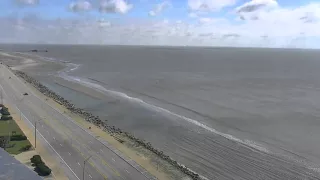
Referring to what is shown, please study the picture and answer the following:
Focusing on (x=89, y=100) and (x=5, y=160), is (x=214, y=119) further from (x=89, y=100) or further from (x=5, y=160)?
(x=5, y=160)

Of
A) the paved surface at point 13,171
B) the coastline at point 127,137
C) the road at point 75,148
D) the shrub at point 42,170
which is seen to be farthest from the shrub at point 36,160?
the coastline at point 127,137

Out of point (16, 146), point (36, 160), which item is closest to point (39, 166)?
point (36, 160)

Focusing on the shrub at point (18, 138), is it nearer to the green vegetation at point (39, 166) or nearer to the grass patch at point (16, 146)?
the grass patch at point (16, 146)

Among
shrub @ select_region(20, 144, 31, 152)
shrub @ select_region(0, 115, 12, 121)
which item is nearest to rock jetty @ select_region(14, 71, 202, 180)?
shrub @ select_region(0, 115, 12, 121)

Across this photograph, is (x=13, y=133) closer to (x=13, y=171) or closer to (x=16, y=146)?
(x=16, y=146)

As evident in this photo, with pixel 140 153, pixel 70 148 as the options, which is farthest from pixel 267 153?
pixel 70 148

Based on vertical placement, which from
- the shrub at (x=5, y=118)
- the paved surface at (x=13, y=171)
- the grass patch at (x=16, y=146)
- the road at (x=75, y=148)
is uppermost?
A: the paved surface at (x=13, y=171)

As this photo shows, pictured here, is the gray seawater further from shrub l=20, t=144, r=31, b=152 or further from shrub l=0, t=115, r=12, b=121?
shrub l=20, t=144, r=31, b=152
